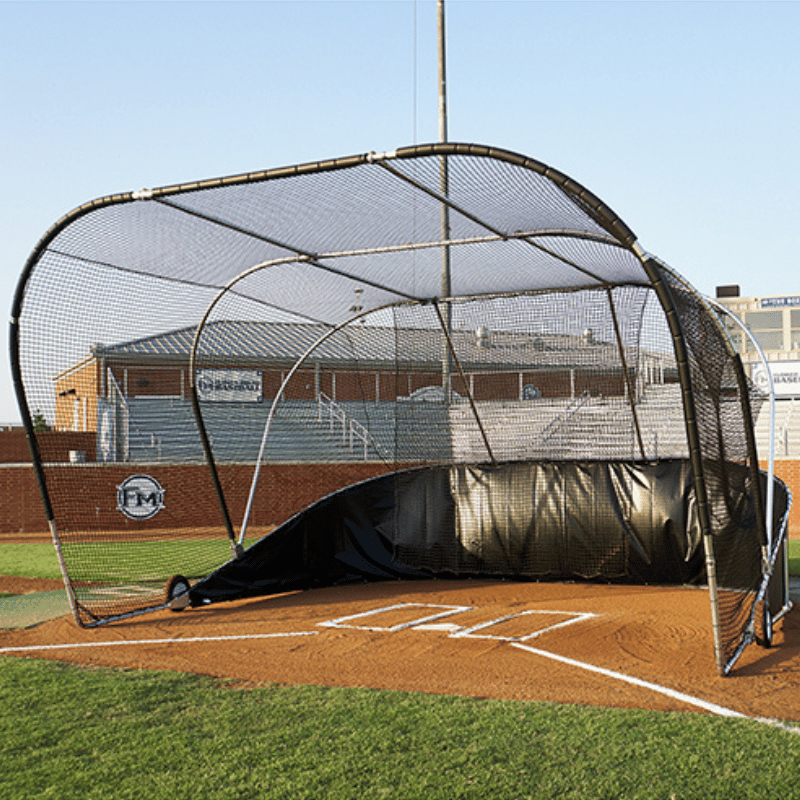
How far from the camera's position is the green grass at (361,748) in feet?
11.6

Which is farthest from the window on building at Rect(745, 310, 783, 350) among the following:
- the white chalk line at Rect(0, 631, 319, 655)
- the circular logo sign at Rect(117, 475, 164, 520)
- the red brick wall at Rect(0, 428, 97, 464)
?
the white chalk line at Rect(0, 631, 319, 655)

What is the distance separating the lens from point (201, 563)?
41.8 ft

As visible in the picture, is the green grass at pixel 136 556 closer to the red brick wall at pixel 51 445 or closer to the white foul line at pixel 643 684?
the red brick wall at pixel 51 445

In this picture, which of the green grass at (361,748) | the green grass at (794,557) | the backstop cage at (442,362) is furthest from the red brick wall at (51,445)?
the green grass at (794,557)

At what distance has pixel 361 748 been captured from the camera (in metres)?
3.99

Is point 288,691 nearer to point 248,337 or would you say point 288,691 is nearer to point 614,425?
point 614,425

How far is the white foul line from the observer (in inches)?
178

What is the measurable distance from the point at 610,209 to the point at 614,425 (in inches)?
225

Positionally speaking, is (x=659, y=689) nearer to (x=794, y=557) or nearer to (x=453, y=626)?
(x=453, y=626)

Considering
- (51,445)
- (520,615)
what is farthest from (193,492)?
(520,615)

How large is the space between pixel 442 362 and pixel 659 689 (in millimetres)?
6558

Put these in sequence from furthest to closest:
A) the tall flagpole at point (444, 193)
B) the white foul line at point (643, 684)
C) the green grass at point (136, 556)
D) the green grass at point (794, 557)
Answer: the green grass at point (136, 556)
the green grass at point (794, 557)
the tall flagpole at point (444, 193)
the white foul line at point (643, 684)

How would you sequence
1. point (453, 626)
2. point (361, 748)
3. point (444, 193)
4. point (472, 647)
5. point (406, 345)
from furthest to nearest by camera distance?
point (406, 345) < point (453, 626) < point (472, 647) < point (444, 193) < point (361, 748)

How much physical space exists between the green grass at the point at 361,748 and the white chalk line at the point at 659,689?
0.36ft
